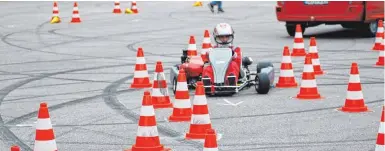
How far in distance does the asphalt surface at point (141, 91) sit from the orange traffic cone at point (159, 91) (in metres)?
0.30

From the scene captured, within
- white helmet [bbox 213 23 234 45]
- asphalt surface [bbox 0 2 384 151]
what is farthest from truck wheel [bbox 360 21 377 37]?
white helmet [bbox 213 23 234 45]

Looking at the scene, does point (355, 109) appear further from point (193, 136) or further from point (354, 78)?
point (193, 136)

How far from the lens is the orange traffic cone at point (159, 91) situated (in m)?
13.3

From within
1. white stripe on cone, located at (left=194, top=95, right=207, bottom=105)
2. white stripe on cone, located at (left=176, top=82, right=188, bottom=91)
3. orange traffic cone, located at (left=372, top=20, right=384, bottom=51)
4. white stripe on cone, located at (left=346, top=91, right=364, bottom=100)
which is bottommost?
white stripe on cone, located at (left=346, top=91, right=364, bottom=100)

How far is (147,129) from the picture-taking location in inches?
394

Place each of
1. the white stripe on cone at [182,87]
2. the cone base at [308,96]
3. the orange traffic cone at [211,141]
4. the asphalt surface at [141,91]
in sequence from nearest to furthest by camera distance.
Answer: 1. the orange traffic cone at [211,141]
2. the asphalt surface at [141,91]
3. the white stripe on cone at [182,87]
4. the cone base at [308,96]

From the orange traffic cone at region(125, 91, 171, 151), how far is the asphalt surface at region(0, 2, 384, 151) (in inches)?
18.3

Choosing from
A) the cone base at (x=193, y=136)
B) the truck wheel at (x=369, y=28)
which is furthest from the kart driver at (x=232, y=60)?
the truck wheel at (x=369, y=28)

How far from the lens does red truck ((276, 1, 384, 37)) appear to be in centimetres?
2341

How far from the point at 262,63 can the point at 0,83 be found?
416 centimetres

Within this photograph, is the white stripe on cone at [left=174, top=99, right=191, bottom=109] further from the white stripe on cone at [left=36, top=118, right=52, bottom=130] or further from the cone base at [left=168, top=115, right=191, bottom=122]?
the white stripe on cone at [left=36, top=118, right=52, bottom=130]

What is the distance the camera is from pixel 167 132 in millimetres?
11477

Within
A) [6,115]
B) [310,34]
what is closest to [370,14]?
[310,34]

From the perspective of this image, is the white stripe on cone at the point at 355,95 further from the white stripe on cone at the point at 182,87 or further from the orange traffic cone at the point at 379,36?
the orange traffic cone at the point at 379,36
